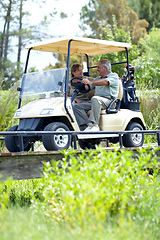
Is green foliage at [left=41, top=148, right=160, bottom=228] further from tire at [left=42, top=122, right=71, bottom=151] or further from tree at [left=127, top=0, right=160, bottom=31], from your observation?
tree at [left=127, top=0, right=160, bottom=31]

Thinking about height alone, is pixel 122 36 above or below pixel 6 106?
above

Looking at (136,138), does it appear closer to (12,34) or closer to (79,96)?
(79,96)

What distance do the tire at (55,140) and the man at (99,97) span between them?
0.42m

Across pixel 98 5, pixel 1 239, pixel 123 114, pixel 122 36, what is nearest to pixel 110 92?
pixel 123 114

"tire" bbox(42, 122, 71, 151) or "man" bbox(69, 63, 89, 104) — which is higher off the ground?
"man" bbox(69, 63, 89, 104)

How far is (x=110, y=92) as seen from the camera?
18.5 feet

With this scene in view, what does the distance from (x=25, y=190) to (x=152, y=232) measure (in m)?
2.22

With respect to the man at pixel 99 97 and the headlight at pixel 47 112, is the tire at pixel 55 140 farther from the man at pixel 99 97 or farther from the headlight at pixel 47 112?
the man at pixel 99 97

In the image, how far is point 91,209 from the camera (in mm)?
2857

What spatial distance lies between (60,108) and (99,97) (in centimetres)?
73

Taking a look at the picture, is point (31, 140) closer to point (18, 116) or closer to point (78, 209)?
point (18, 116)

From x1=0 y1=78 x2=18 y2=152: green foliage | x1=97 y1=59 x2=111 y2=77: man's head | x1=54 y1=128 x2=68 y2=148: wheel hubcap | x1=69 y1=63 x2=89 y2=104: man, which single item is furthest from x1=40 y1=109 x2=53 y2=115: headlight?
x1=0 y1=78 x2=18 y2=152: green foliage

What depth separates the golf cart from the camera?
5.03 metres

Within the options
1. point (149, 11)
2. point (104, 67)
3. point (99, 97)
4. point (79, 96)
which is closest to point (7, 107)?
point (79, 96)
